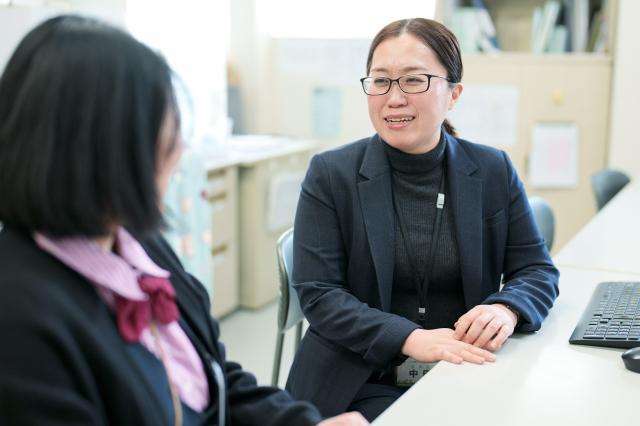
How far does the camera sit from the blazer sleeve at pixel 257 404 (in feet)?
3.96

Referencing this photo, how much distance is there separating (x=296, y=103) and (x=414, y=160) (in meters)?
2.92

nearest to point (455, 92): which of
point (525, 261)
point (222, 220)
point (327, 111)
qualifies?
point (525, 261)

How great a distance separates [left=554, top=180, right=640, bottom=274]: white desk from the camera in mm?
2129

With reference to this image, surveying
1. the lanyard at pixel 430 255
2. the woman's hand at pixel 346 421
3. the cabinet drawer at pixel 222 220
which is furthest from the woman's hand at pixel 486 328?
the cabinet drawer at pixel 222 220

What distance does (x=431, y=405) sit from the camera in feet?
3.97

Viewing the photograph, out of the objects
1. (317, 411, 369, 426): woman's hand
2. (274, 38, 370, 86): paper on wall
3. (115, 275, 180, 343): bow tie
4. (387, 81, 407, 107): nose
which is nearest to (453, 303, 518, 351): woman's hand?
(317, 411, 369, 426): woman's hand

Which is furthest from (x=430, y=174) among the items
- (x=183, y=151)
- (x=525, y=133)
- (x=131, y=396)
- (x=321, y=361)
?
(x=525, y=133)

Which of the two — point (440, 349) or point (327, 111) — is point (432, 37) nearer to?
point (440, 349)

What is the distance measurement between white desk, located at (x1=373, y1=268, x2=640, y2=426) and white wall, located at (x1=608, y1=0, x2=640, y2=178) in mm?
2529

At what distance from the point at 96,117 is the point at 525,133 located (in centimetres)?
340

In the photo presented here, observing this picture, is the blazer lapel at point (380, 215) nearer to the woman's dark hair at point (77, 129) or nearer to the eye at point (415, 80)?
the eye at point (415, 80)

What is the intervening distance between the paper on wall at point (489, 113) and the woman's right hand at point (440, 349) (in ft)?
8.61

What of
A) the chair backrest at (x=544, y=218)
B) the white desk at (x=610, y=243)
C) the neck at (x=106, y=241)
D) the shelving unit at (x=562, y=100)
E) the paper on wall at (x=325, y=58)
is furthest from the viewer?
the paper on wall at (x=325, y=58)

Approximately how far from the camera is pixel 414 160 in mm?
1763
